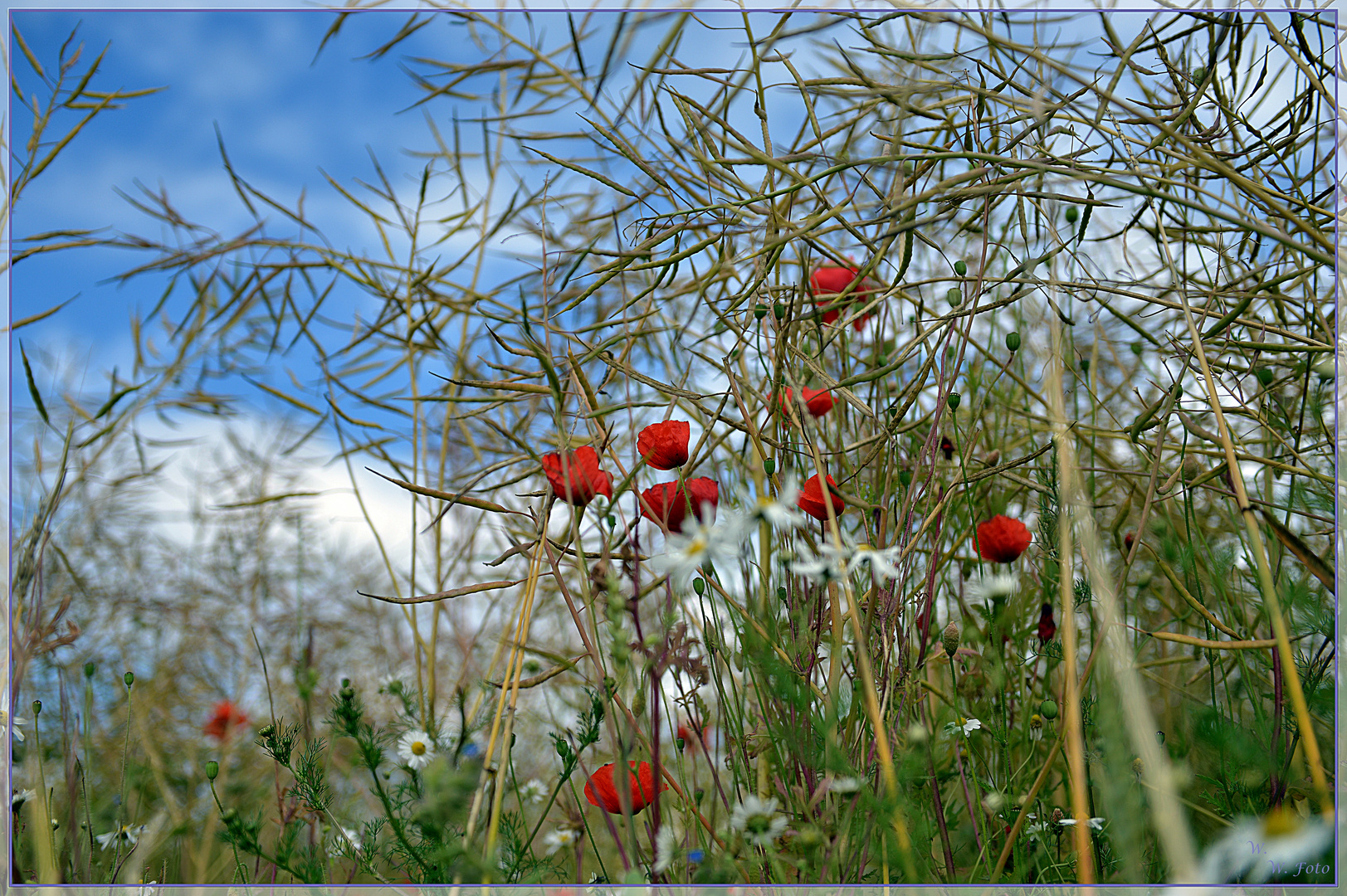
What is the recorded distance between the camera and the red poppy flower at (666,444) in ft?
1.16

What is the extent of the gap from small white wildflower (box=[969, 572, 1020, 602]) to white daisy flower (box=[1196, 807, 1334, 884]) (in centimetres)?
13

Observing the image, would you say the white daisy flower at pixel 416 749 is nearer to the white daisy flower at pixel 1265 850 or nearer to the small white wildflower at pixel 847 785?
the small white wildflower at pixel 847 785

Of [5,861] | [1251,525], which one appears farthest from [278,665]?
[1251,525]

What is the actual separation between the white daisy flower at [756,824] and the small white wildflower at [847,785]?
2cm

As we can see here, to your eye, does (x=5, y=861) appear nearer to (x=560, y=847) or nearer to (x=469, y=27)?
(x=560, y=847)

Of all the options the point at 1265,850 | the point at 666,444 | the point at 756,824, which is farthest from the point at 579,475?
the point at 1265,850

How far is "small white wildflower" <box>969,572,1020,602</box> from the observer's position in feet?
1.30

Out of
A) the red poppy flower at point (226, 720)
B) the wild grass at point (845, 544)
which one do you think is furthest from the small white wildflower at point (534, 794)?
the red poppy flower at point (226, 720)

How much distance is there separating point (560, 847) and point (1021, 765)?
0.79 ft

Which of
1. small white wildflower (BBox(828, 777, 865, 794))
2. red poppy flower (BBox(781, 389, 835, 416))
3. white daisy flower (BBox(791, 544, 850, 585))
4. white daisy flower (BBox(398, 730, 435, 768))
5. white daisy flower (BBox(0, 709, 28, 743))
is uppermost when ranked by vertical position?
red poppy flower (BBox(781, 389, 835, 416))

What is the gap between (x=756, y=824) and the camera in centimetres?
30

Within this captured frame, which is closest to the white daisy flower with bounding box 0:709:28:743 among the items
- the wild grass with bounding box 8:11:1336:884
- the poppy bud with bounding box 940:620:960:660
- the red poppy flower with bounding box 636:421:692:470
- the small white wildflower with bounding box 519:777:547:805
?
the wild grass with bounding box 8:11:1336:884

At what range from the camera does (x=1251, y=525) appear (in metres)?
0.31

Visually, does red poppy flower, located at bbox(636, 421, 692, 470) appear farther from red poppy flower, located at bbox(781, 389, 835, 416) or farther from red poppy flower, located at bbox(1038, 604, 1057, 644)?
red poppy flower, located at bbox(1038, 604, 1057, 644)
